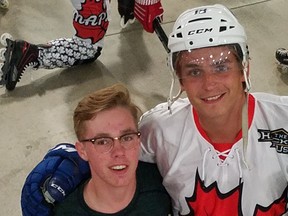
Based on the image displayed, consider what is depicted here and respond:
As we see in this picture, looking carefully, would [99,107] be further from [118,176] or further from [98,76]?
[98,76]

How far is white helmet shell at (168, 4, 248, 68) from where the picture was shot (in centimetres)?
165

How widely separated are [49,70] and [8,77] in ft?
0.98

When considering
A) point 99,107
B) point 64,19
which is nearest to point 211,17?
point 99,107

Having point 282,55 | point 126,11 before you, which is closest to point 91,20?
point 126,11

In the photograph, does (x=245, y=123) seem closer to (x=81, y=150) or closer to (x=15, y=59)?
(x=81, y=150)

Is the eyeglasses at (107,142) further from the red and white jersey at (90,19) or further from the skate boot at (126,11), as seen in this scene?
the skate boot at (126,11)

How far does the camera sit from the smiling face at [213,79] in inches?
65.2

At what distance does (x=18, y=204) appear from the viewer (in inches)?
101

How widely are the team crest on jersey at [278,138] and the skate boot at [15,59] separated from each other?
5.63ft

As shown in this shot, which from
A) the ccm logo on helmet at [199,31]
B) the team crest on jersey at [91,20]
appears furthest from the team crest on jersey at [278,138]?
the team crest on jersey at [91,20]

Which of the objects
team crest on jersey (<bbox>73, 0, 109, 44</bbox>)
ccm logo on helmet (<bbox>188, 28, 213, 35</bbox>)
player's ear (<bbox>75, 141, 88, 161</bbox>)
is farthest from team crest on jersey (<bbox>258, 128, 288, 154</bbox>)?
team crest on jersey (<bbox>73, 0, 109, 44</bbox>)

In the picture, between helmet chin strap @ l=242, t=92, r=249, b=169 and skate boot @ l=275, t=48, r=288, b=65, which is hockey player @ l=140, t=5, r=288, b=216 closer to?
helmet chin strap @ l=242, t=92, r=249, b=169

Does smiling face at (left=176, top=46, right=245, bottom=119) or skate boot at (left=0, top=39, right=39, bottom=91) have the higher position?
smiling face at (left=176, top=46, right=245, bottom=119)

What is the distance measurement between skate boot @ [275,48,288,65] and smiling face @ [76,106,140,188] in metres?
1.70
